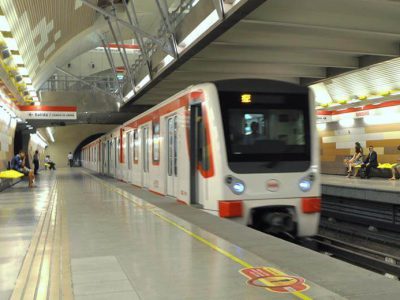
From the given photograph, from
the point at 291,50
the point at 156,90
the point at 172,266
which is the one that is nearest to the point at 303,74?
the point at 291,50

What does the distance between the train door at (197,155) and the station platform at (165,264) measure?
1.85ft

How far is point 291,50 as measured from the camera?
12711 mm

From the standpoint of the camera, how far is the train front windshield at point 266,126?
7.64 metres

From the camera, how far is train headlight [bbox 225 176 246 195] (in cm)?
744

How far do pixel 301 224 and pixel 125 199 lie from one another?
18.6ft

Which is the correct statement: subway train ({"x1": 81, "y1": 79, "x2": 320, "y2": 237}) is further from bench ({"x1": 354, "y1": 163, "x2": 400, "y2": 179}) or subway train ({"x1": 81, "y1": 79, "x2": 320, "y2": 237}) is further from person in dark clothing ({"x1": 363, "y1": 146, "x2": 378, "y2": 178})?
bench ({"x1": 354, "y1": 163, "x2": 400, "y2": 179})

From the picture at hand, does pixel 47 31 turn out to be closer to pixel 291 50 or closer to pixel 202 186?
pixel 291 50

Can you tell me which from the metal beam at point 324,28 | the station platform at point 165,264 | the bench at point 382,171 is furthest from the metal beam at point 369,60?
the station platform at point 165,264

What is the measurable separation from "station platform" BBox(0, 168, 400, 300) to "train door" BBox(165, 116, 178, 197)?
6.95ft

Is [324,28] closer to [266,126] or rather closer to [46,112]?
[266,126]

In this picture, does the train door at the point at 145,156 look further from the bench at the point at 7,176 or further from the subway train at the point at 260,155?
the subway train at the point at 260,155

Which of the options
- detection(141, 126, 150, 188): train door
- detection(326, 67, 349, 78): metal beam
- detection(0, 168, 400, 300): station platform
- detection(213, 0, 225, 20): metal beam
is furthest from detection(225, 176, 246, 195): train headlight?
detection(326, 67, 349, 78): metal beam

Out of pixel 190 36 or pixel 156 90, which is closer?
pixel 190 36

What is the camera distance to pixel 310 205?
7801mm
